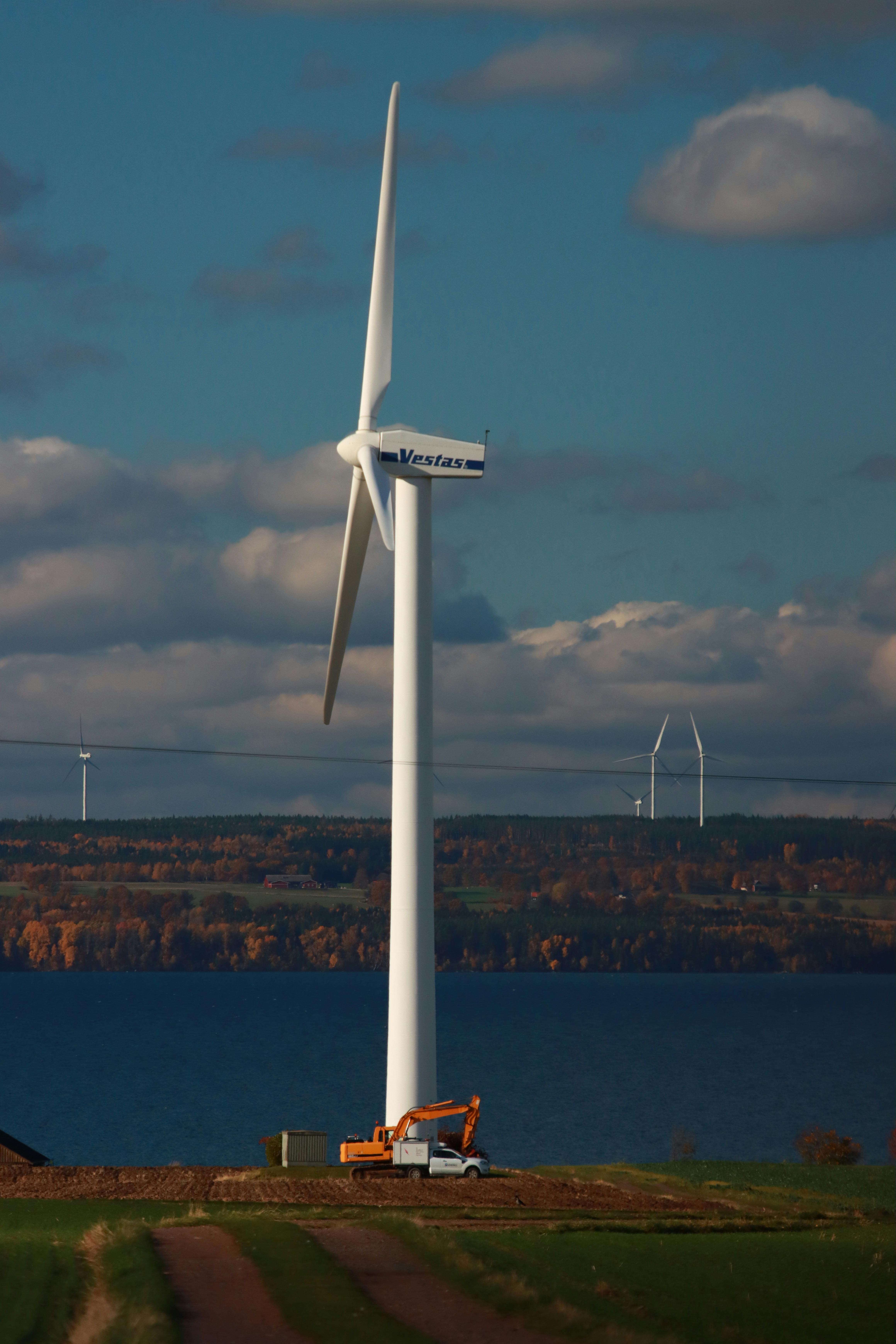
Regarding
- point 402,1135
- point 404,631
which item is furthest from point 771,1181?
point 404,631

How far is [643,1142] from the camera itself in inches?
5566

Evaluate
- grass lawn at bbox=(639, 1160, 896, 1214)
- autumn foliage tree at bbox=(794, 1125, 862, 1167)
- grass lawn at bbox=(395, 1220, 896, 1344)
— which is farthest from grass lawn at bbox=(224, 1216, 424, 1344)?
autumn foliage tree at bbox=(794, 1125, 862, 1167)

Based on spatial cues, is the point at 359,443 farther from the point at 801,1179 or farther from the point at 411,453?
the point at 801,1179

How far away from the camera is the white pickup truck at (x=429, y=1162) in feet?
193

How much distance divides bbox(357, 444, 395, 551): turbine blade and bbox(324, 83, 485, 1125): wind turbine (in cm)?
8

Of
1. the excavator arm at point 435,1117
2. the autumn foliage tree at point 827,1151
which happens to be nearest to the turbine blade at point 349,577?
the excavator arm at point 435,1117

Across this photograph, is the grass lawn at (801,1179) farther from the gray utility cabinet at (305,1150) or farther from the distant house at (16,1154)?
the distant house at (16,1154)

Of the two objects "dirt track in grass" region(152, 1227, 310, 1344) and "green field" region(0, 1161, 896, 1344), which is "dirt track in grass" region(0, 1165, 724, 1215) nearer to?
"green field" region(0, 1161, 896, 1344)

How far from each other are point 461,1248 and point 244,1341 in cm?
976

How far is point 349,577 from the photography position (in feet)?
212

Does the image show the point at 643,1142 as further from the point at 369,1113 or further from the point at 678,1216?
the point at 678,1216

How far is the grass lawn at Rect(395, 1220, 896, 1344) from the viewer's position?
32031mm

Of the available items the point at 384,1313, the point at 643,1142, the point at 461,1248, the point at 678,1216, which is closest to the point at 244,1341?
the point at 384,1313

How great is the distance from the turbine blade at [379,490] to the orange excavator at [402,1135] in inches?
833
